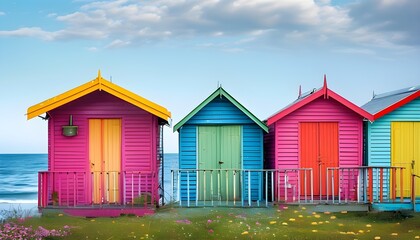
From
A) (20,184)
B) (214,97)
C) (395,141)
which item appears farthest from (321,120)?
(20,184)

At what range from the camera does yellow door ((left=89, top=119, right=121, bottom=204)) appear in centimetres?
1836

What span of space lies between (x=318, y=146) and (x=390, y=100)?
326 centimetres

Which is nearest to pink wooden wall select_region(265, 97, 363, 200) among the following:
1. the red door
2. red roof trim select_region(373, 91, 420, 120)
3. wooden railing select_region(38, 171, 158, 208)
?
the red door

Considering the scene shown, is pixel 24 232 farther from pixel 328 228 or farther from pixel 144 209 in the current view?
pixel 328 228

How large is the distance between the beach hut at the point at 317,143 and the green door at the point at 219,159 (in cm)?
123

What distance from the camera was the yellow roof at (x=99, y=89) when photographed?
688 inches

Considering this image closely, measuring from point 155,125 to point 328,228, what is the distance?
234 inches

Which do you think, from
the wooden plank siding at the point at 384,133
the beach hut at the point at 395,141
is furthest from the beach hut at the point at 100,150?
the beach hut at the point at 395,141

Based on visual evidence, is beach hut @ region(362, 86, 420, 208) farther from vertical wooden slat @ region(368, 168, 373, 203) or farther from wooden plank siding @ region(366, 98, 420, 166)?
vertical wooden slat @ region(368, 168, 373, 203)

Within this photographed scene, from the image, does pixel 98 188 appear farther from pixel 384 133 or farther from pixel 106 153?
pixel 384 133

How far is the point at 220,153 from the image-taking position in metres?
19.2

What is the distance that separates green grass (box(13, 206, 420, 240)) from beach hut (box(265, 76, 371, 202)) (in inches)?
58.6

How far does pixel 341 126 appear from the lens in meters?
19.2

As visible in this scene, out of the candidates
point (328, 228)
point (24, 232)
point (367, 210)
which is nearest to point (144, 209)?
point (24, 232)
